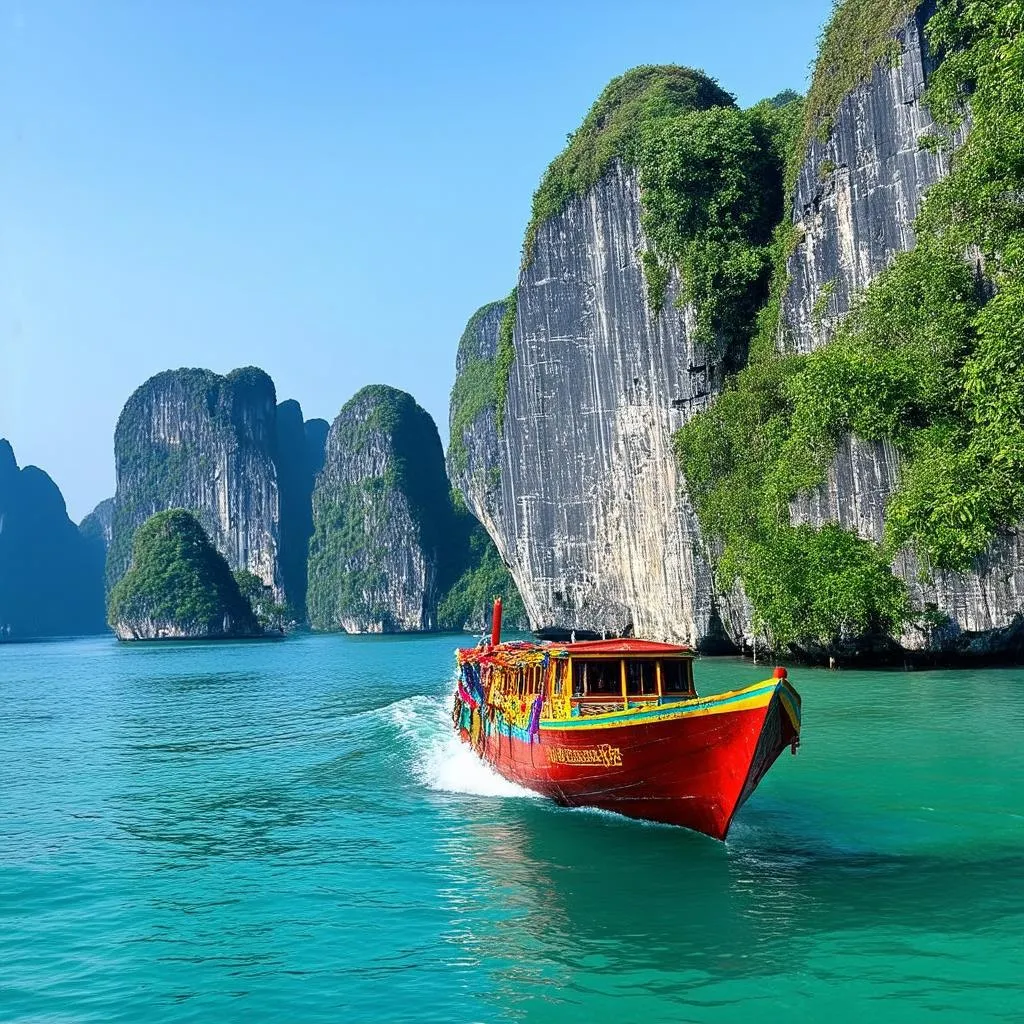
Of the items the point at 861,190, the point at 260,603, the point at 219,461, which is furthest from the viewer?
the point at 219,461

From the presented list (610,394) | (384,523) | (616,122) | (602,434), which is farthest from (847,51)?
(384,523)

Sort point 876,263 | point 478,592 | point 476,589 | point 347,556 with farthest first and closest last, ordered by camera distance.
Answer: point 347,556
point 476,589
point 478,592
point 876,263

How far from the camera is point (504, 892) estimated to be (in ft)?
33.0

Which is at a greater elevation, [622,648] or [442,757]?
[622,648]

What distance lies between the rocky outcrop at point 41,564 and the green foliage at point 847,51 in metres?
163

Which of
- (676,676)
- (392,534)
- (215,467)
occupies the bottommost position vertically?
(676,676)

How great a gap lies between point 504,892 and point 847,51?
30.1 meters

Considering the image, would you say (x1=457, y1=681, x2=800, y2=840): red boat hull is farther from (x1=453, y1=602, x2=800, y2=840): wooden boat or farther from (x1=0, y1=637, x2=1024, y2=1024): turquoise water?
(x1=0, y1=637, x2=1024, y2=1024): turquoise water

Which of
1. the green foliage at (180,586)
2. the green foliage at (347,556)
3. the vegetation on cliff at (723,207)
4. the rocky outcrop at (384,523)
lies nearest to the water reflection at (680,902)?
the vegetation on cliff at (723,207)

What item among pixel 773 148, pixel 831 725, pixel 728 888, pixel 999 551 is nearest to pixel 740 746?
pixel 728 888

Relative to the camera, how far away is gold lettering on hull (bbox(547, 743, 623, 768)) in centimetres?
1182

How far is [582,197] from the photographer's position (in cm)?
4519

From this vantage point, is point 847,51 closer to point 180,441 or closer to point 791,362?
point 791,362

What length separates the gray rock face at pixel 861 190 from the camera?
2877 centimetres
